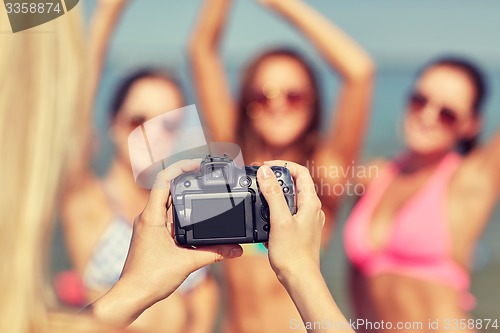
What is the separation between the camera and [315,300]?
1.68ft

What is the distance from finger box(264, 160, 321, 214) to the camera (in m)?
0.54

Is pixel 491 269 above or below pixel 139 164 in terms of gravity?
below

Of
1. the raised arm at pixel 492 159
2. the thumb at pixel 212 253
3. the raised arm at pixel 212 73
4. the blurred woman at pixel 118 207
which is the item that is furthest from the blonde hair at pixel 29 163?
the raised arm at pixel 492 159

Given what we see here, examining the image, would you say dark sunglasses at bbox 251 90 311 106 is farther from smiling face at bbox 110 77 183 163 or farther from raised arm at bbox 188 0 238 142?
smiling face at bbox 110 77 183 163

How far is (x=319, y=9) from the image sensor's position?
6.09 ft

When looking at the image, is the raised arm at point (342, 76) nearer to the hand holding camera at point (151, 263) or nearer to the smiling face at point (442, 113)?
the smiling face at point (442, 113)

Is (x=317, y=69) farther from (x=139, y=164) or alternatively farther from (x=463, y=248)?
(x=139, y=164)

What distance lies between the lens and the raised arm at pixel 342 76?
1.68m

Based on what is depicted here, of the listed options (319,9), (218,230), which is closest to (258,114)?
(319,9)

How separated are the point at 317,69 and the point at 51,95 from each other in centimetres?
118

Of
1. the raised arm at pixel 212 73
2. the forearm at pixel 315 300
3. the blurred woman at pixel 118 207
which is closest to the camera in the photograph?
the forearm at pixel 315 300

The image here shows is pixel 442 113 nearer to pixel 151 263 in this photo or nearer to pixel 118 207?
pixel 118 207

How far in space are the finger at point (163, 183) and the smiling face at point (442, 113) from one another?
3.86ft

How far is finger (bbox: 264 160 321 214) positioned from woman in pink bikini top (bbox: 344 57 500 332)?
109 centimetres
